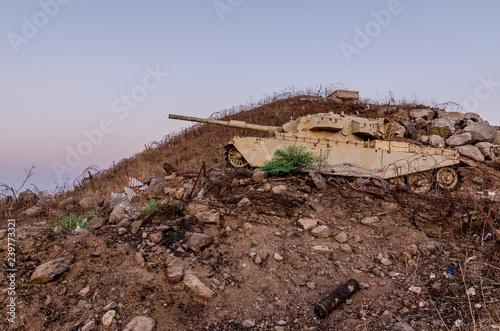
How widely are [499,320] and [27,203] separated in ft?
35.7

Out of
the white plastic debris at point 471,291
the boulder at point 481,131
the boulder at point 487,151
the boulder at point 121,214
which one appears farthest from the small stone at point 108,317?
the boulder at point 481,131

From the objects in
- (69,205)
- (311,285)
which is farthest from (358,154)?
(69,205)

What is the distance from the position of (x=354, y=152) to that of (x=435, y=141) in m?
9.83

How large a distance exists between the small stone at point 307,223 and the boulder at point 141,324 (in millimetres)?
2864

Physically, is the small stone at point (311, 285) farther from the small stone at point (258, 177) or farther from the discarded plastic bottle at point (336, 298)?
the small stone at point (258, 177)

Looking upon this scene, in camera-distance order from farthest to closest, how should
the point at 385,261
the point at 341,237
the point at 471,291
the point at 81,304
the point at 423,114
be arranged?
the point at 423,114, the point at 341,237, the point at 385,261, the point at 471,291, the point at 81,304

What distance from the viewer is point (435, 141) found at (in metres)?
16.2

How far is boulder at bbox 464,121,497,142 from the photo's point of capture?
16.4m

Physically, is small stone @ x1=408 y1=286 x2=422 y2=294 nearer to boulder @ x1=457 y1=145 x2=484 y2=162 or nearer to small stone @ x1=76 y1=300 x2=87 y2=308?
small stone @ x1=76 y1=300 x2=87 y2=308

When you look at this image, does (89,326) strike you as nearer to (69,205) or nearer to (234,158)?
(69,205)

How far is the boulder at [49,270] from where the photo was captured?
339 centimetres

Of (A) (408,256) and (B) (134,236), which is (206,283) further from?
(A) (408,256)

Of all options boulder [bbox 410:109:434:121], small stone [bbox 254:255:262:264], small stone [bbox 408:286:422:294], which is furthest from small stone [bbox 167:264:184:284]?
boulder [bbox 410:109:434:121]

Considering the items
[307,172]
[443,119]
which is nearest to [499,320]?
[307,172]
